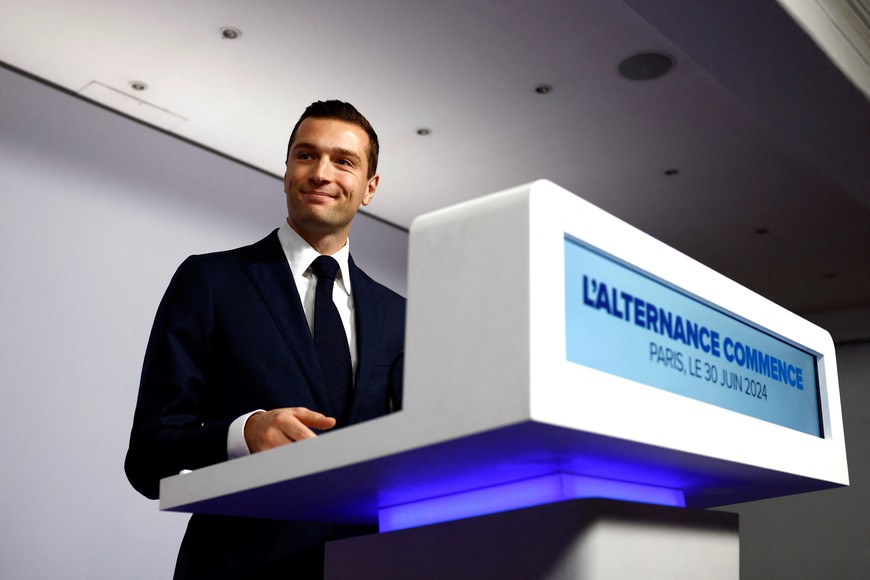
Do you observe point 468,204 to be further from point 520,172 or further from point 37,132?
point 520,172

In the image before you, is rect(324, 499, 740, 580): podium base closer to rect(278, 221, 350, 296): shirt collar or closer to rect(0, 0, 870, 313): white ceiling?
rect(278, 221, 350, 296): shirt collar

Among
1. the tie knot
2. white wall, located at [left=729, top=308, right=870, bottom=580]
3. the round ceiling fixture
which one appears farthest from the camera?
white wall, located at [left=729, top=308, right=870, bottom=580]

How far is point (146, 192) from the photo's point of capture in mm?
4594

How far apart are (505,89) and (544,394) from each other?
150 inches

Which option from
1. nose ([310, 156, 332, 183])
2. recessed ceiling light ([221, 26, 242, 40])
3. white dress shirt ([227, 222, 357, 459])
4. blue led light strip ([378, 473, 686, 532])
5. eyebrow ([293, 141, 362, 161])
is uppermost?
recessed ceiling light ([221, 26, 242, 40])

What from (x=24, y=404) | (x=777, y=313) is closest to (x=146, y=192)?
(x=24, y=404)

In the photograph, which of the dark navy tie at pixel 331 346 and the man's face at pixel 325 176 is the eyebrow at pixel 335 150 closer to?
the man's face at pixel 325 176

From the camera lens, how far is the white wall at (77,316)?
3.93 metres

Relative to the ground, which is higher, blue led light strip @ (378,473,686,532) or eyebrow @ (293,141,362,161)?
eyebrow @ (293,141,362,161)

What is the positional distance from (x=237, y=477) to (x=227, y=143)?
4180 millimetres

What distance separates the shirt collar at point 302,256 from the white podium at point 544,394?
472 millimetres

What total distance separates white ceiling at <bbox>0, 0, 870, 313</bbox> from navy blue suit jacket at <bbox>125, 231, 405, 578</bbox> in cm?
239

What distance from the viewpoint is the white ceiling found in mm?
3762

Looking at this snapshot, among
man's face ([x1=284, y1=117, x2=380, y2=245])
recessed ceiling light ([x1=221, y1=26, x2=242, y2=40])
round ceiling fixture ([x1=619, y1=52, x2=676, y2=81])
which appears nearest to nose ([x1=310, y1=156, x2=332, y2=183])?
man's face ([x1=284, y1=117, x2=380, y2=245])
